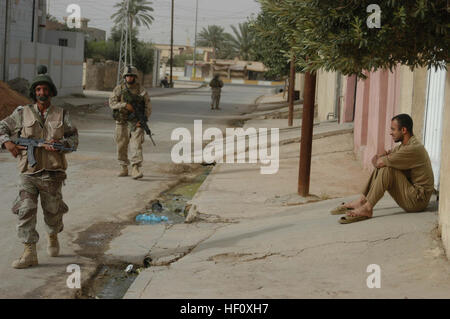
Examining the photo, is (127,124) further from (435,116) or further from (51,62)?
(51,62)

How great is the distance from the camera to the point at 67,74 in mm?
37562

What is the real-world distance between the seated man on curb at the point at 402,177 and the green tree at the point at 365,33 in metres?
1.14

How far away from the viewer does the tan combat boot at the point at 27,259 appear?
21.3 feet

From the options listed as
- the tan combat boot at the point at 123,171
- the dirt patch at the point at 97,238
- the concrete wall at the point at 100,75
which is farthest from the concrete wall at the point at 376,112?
the concrete wall at the point at 100,75

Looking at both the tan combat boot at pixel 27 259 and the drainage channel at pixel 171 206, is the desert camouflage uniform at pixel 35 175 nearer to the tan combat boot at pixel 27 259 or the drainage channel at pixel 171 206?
the tan combat boot at pixel 27 259

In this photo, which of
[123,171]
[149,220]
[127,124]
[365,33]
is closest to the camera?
[365,33]

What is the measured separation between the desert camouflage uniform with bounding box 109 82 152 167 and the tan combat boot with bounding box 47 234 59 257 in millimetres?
5134

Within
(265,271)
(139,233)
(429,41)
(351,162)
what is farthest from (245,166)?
(429,41)

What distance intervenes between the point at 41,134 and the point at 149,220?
274 cm

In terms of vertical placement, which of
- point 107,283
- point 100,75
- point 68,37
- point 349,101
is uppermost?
point 68,37

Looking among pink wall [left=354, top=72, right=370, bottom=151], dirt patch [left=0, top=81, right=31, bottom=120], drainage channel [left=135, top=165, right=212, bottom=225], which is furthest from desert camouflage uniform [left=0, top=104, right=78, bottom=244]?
dirt patch [left=0, top=81, right=31, bottom=120]

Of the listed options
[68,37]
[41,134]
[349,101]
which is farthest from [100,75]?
[41,134]

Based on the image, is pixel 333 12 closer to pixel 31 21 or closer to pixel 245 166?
pixel 245 166

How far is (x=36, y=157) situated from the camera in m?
6.65
